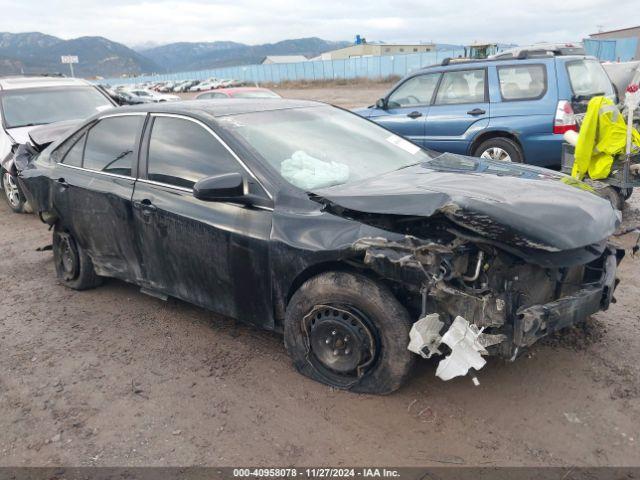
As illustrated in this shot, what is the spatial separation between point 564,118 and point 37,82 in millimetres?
7956

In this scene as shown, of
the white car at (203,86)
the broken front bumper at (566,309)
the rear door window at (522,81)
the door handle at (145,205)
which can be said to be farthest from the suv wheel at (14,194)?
the white car at (203,86)

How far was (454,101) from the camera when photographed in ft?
25.5

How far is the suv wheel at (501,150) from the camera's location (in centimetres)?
712

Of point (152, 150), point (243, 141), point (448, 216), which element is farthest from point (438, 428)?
point (152, 150)

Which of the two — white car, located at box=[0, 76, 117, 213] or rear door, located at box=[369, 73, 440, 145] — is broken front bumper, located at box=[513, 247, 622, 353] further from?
white car, located at box=[0, 76, 117, 213]

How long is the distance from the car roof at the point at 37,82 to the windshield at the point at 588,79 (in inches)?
295

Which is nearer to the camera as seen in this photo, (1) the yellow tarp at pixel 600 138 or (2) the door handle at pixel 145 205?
(2) the door handle at pixel 145 205

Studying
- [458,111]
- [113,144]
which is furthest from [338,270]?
[458,111]

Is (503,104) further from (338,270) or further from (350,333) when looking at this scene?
(350,333)

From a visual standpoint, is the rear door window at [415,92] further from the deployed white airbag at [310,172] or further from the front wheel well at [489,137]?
the deployed white airbag at [310,172]

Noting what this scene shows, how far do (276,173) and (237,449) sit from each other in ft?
5.21

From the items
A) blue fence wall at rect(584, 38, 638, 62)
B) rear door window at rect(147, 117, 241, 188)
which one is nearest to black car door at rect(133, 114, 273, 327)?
rear door window at rect(147, 117, 241, 188)

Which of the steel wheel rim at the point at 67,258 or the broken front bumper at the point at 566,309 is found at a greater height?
the broken front bumper at the point at 566,309

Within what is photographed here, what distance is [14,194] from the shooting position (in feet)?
26.5
